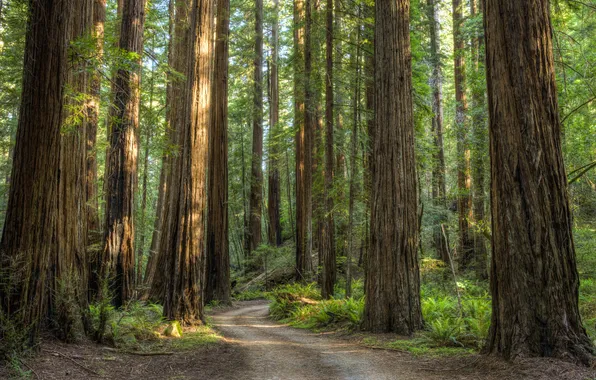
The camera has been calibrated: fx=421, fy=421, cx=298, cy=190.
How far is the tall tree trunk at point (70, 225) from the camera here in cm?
581

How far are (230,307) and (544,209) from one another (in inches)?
484

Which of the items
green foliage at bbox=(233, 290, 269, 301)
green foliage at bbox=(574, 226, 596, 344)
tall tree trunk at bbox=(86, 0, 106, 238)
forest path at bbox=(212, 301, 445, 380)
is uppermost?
tall tree trunk at bbox=(86, 0, 106, 238)

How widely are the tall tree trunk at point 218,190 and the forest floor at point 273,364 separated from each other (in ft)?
23.0

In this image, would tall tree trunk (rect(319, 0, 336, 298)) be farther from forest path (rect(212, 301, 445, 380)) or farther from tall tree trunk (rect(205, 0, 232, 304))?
tall tree trunk (rect(205, 0, 232, 304))

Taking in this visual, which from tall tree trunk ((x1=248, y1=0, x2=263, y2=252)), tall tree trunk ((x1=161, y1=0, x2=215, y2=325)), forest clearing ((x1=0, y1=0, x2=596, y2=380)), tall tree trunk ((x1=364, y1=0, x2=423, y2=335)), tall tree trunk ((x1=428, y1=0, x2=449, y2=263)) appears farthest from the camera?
tall tree trunk ((x1=248, y1=0, x2=263, y2=252))

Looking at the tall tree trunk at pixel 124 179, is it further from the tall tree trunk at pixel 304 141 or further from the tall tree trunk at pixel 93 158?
the tall tree trunk at pixel 304 141

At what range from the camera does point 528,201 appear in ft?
16.5

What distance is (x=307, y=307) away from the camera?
40.8ft

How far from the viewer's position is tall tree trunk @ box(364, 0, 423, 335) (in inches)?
320

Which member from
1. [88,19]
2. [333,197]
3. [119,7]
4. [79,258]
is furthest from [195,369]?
[119,7]

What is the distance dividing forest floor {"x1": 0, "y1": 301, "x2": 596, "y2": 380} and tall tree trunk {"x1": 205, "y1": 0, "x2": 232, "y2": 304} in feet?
23.0

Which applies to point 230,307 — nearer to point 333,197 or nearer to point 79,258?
point 333,197

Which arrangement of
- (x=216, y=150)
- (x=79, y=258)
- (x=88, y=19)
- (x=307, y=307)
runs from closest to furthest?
(x=79, y=258) → (x=88, y=19) → (x=307, y=307) → (x=216, y=150)

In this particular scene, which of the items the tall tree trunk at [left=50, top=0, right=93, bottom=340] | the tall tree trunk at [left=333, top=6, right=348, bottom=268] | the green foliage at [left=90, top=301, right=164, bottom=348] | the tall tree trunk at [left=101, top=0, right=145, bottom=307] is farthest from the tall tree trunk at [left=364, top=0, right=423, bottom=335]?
the tall tree trunk at [left=101, top=0, right=145, bottom=307]
